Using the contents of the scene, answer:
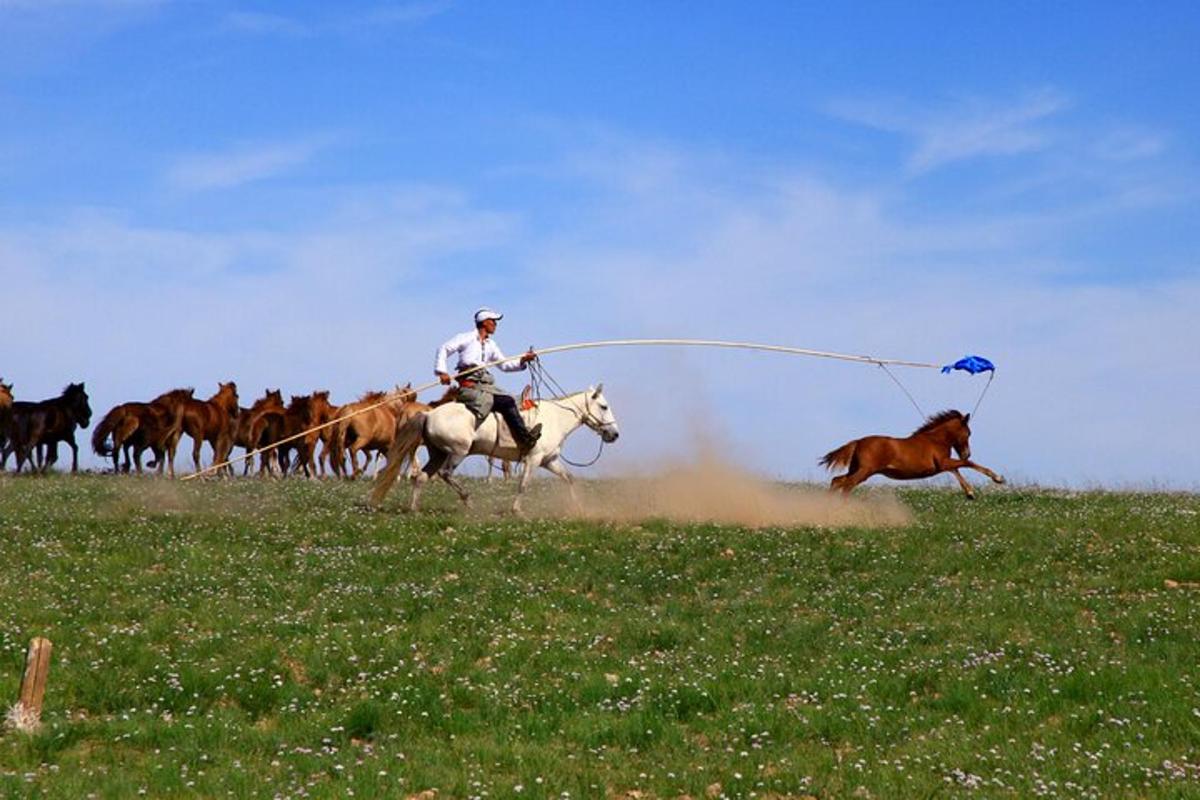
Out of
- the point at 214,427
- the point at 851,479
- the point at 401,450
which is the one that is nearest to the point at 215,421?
the point at 214,427

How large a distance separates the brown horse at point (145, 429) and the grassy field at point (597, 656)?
654 inches

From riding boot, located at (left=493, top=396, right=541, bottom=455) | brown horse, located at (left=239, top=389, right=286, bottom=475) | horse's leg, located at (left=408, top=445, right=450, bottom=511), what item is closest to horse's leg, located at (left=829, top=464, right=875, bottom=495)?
riding boot, located at (left=493, top=396, right=541, bottom=455)

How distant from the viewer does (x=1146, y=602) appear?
19562 mm

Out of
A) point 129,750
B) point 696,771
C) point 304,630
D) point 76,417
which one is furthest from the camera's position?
point 76,417

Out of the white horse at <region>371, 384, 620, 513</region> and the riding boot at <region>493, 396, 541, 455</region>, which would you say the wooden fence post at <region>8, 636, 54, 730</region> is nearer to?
the white horse at <region>371, 384, 620, 513</region>

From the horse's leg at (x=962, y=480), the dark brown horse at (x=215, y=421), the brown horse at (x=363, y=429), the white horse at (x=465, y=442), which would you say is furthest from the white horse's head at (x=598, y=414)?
the dark brown horse at (x=215, y=421)

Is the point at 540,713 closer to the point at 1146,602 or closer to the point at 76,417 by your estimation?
the point at 1146,602

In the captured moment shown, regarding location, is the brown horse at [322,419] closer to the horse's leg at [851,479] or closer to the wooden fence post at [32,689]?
the horse's leg at [851,479]

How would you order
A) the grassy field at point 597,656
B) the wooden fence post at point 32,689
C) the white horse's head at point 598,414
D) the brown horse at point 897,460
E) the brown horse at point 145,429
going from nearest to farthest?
1. the grassy field at point 597,656
2. the wooden fence post at point 32,689
3. the white horse's head at point 598,414
4. the brown horse at point 897,460
5. the brown horse at point 145,429

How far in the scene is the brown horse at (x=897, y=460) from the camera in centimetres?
3250

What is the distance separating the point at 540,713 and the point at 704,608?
5596 millimetres

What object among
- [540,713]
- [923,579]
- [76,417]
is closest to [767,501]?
[923,579]

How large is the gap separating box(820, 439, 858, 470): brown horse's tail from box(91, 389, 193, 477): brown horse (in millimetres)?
20107

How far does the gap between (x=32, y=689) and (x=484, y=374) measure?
48.2 feet
